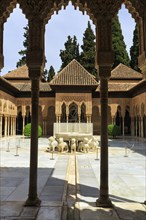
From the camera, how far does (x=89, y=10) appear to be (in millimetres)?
5176

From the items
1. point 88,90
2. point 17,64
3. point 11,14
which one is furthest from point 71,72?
point 11,14

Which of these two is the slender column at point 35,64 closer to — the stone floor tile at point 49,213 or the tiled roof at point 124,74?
the stone floor tile at point 49,213

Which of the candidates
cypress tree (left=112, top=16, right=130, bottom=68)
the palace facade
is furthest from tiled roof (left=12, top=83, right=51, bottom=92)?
cypress tree (left=112, top=16, right=130, bottom=68)

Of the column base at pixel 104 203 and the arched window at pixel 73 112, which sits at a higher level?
the arched window at pixel 73 112

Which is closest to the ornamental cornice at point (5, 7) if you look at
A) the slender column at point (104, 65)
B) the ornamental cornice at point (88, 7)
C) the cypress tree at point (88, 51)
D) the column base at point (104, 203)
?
the ornamental cornice at point (88, 7)

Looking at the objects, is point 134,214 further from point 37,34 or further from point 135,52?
point 135,52

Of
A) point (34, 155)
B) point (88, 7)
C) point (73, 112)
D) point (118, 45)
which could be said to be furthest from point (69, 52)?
point (34, 155)

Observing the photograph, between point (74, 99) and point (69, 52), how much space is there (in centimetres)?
1913

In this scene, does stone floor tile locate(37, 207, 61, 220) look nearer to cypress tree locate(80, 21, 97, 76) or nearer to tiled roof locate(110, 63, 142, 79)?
tiled roof locate(110, 63, 142, 79)

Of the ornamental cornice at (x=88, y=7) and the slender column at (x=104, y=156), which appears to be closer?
the slender column at (x=104, y=156)

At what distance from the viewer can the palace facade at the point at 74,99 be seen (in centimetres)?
2856

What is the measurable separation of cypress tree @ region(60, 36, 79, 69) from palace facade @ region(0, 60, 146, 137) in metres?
11.4

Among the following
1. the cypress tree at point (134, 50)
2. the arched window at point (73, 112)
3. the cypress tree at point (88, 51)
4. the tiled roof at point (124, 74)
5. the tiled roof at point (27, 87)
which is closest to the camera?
the tiled roof at point (27, 87)

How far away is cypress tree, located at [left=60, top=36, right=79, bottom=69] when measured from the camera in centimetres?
4572
